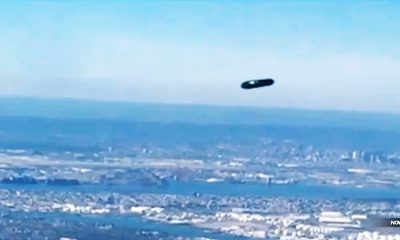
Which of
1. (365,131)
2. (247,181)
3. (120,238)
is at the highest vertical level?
(365,131)

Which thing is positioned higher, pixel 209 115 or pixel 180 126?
pixel 209 115

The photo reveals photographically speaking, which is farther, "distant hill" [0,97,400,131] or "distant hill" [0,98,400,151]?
"distant hill" [0,97,400,131]

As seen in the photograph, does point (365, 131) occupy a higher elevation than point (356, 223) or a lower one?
higher

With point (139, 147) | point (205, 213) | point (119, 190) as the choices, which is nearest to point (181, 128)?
point (139, 147)

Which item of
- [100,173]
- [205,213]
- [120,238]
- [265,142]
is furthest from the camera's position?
[265,142]

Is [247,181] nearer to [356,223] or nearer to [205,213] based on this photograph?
[205,213]

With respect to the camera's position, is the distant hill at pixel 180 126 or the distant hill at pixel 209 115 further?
the distant hill at pixel 209 115

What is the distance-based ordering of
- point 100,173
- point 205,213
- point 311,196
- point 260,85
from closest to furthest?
point 260,85 < point 205,213 < point 311,196 < point 100,173

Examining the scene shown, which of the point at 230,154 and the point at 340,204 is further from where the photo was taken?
the point at 230,154

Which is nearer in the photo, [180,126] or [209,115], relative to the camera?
[180,126]

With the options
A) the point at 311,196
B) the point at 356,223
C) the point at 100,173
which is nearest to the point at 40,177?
the point at 100,173
